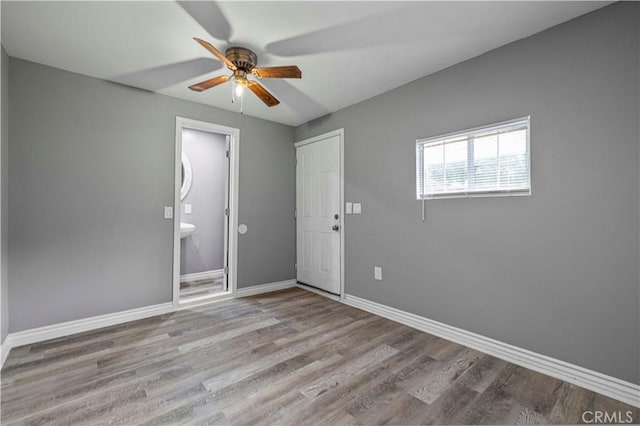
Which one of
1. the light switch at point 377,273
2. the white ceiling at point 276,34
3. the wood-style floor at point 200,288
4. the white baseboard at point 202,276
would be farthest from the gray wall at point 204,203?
the light switch at point 377,273

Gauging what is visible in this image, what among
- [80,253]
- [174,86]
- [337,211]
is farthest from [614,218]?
[80,253]

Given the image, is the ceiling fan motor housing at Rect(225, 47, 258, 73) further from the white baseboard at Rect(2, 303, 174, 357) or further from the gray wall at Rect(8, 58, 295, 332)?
the white baseboard at Rect(2, 303, 174, 357)

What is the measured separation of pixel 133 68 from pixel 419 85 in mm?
2697

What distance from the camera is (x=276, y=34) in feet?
6.91

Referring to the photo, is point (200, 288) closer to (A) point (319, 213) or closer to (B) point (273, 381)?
(A) point (319, 213)

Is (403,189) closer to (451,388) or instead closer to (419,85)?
(419,85)

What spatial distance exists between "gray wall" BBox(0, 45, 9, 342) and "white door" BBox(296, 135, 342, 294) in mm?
2981

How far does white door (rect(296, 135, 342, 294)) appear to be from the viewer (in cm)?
371

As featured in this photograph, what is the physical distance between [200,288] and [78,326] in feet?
5.08

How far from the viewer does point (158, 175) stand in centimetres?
315

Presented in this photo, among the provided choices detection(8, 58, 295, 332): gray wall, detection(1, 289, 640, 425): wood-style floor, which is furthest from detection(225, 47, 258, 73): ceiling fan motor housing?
detection(1, 289, 640, 425): wood-style floor

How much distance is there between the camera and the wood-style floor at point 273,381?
5.26 ft

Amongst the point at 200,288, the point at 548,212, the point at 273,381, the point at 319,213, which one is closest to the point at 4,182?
the point at 200,288

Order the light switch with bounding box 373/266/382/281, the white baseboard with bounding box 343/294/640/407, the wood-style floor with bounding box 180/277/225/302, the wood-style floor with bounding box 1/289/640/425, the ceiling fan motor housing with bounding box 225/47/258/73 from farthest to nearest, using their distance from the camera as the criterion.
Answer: the wood-style floor with bounding box 180/277/225/302 < the light switch with bounding box 373/266/382/281 < the ceiling fan motor housing with bounding box 225/47/258/73 < the white baseboard with bounding box 343/294/640/407 < the wood-style floor with bounding box 1/289/640/425
